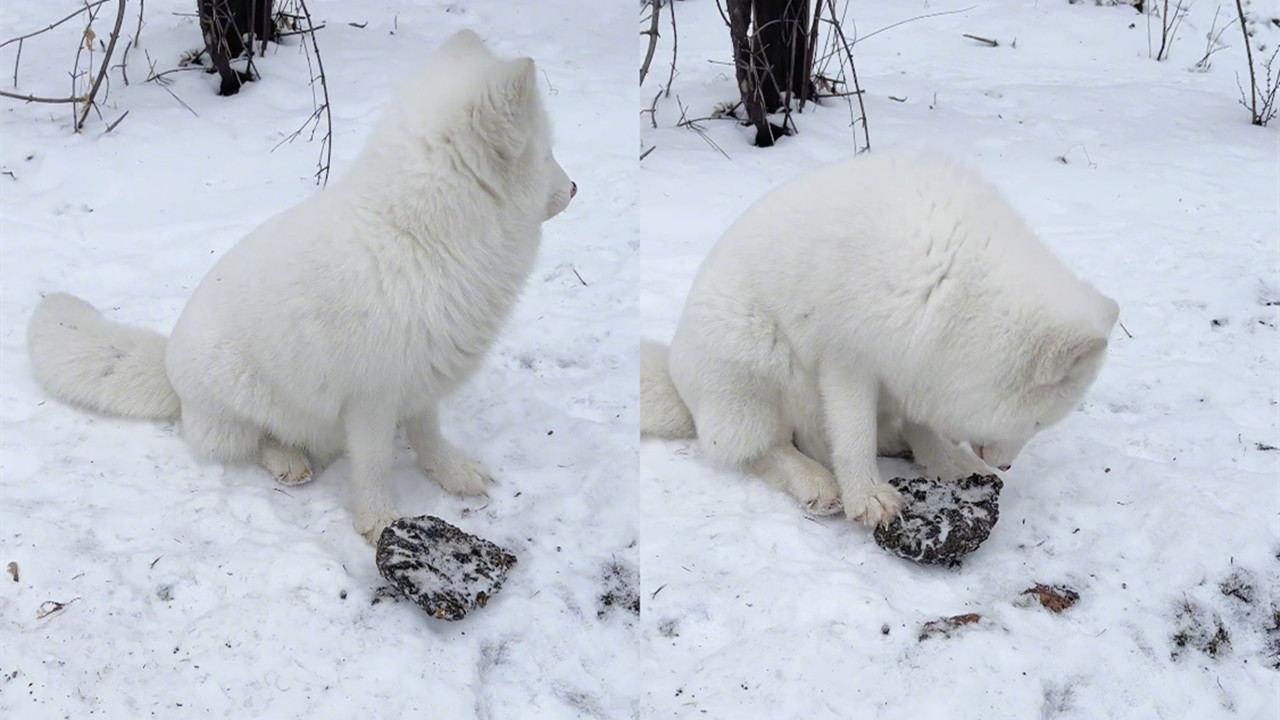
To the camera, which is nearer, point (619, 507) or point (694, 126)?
point (619, 507)

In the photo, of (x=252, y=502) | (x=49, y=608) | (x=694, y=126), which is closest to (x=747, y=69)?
(x=694, y=126)

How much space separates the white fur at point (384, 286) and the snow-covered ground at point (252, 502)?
0.86ft

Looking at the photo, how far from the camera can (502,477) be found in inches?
159

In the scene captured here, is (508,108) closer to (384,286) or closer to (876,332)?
(384,286)

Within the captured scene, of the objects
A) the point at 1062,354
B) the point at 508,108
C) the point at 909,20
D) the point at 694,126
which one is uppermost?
the point at 508,108

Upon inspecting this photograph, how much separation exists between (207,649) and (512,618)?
0.92 m

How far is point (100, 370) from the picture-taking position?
407 centimetres

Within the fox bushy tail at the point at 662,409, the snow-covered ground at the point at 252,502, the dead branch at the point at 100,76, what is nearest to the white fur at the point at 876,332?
the fox bushy tail at the point at 662,409

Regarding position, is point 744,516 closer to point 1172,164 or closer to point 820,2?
point 820,2

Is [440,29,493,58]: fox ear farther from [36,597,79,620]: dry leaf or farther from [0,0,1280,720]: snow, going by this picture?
[36,597,79,620]: dry leaf

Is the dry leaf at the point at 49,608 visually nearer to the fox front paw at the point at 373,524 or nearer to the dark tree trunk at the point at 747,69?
the fox front paw at the point at 373,524

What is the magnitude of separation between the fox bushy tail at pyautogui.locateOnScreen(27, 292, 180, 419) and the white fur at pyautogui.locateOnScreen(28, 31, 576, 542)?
28cm

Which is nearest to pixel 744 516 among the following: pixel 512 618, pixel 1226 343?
pixel 512 618

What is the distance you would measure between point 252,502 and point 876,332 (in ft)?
7.53
